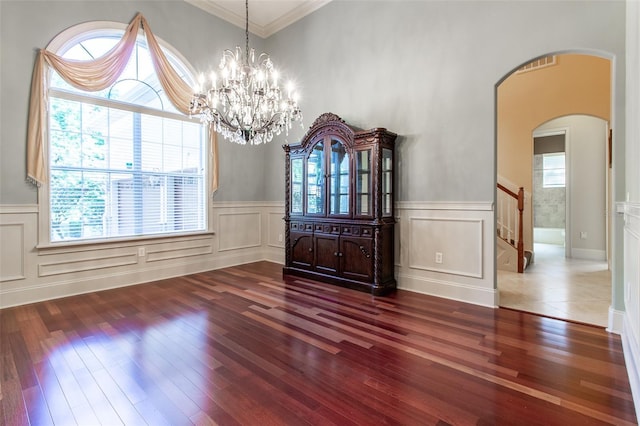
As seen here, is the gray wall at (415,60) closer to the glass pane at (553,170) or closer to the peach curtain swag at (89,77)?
the peach curtain swag at (89,77)

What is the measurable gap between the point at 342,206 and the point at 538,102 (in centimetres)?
449

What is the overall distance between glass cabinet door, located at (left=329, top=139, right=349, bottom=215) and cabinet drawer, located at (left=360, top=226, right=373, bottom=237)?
1.05 feet

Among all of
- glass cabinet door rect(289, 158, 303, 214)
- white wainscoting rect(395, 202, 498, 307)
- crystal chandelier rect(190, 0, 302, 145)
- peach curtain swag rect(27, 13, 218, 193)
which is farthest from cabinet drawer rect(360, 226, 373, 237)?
peach curtain swag rect(27, 13, 218, 193)

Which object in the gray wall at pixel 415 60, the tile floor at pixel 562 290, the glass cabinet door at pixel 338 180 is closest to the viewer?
the gray wall at pixel 415 60

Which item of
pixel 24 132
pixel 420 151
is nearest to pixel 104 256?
pixel 24 132

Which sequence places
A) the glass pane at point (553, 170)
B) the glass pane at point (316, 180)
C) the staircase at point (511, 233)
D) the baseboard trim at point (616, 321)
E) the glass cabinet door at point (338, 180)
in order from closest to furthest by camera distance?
the baseboard trim at point (616, 321) < the glass cabinet door at point (338, 180) < the glass pane at point (316, 180) < the staircase at point (511, 233) < the glass pane at point (553, 170)

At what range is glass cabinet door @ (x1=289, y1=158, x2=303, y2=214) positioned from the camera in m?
4.63

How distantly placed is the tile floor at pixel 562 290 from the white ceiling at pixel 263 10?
15.9 feet

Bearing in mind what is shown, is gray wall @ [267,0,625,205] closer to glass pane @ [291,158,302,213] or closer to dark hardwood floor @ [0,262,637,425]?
glass pane @ [291,158,302,213]

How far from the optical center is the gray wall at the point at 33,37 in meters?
3.32

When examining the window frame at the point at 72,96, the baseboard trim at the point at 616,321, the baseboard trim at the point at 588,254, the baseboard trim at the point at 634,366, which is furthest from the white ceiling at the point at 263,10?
the baseboard trim at the point at 588,254

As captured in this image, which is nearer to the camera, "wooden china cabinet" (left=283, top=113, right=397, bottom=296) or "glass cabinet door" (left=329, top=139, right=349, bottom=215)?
"wooden china cabinet" (left=283, top=113, right=397, bottom=296)

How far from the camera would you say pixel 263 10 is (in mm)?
5129

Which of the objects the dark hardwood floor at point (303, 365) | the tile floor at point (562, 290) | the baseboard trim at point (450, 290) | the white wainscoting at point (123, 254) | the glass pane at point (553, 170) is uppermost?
the glass pane at point (553, 170)
